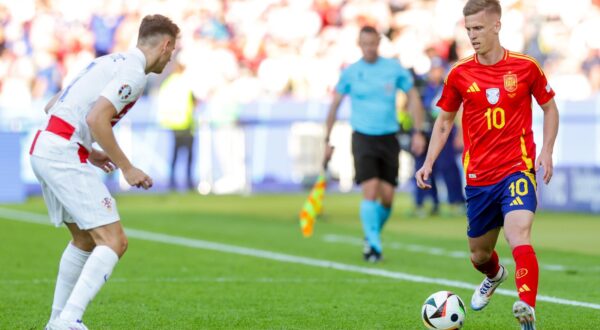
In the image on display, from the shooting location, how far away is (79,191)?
6.74 metres

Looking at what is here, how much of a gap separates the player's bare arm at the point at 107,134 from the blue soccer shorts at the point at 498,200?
217 cm

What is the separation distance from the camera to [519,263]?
6980 millimetres

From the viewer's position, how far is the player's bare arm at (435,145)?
7.66m

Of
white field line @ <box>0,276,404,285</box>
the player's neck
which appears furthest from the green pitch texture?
the player's neck

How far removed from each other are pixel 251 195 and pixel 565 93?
7079mm

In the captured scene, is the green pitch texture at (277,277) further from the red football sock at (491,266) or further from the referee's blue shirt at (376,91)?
the referee's blue shirt at (376,91)

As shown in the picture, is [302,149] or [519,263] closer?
[519,263]

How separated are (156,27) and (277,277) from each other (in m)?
4.28

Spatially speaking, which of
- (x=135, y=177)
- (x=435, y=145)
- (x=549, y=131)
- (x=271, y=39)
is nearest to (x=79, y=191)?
(x=135, y=177)

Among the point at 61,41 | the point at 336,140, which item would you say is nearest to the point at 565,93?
the point at 336,140

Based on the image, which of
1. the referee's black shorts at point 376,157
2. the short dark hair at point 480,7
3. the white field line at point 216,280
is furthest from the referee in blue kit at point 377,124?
the short dark hair at point 480,7

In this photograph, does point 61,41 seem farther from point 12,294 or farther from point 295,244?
point 12,294

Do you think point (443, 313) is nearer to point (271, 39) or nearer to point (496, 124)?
point (496, 124)

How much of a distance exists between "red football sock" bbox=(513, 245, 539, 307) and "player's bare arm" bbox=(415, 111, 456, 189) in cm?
88
